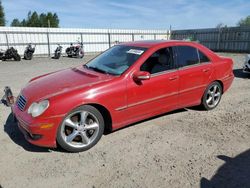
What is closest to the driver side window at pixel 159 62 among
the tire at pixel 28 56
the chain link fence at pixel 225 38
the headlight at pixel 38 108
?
the headlight at pixel 38 108

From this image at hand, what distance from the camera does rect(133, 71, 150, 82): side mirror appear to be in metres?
3.88

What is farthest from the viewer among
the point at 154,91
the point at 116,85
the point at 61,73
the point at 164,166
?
the point at 61,73

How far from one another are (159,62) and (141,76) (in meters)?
0.70

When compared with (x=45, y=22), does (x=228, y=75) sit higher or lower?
lower

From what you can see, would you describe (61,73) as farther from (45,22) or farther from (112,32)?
(45,22)

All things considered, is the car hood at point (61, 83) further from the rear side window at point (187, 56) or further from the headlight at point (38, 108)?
the rear side window at point (187, 56)

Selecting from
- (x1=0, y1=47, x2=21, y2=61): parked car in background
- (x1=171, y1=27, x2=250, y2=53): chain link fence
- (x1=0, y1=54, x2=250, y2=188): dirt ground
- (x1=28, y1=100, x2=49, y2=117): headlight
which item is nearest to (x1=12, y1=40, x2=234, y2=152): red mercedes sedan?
(x1=28, y1=100, x2=49, y2=117): headlight

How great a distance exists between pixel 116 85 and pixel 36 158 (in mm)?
1563

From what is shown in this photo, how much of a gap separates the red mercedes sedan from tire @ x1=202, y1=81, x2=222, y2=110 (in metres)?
0.02

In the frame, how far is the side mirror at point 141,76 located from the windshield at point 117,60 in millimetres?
233

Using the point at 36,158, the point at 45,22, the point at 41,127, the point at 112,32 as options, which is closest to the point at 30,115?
the point at 41,127

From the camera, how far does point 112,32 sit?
2431 centimetres

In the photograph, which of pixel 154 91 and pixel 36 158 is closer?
pixel 36 158

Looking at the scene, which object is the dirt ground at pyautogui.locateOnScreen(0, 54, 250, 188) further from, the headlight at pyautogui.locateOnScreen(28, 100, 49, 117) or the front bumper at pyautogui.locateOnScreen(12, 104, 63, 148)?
→ the headlight at pyautogui.locateOnScreen(28, 100, 49, 117)
